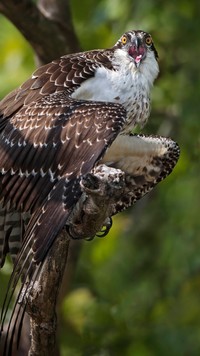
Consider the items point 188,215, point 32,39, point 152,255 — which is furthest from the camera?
point 152,255

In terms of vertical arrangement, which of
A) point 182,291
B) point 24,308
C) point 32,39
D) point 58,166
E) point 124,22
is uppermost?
point 124,22

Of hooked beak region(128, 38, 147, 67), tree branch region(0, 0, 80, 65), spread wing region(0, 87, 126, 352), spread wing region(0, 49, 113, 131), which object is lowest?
spread wing region(0, 87, 126, 352)

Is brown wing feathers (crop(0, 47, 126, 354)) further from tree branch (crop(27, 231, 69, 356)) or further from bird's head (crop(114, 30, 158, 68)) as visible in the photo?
bird's head (crop(114, 30, 158, 68))

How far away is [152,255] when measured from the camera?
45.2 feet

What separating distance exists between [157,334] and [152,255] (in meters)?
2.18

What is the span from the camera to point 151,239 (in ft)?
45.8

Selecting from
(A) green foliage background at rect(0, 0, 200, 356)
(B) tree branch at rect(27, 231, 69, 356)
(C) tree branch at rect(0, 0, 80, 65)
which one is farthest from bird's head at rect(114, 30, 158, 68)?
(A) green foliage background at rect(0, 0, 200, 356)

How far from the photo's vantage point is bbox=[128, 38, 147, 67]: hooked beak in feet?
34.2

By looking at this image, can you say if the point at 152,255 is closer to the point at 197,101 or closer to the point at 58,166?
the point at 197,101

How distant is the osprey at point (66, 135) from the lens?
914cm

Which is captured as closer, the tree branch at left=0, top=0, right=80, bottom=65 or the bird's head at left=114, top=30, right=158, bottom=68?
the bird's head at left=114, top=30, right=158, bottom=68

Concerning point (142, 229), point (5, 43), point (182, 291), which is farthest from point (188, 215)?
point (5, 43)

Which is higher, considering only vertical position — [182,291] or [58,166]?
[182,291]

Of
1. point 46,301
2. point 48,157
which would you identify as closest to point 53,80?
point 48,157
